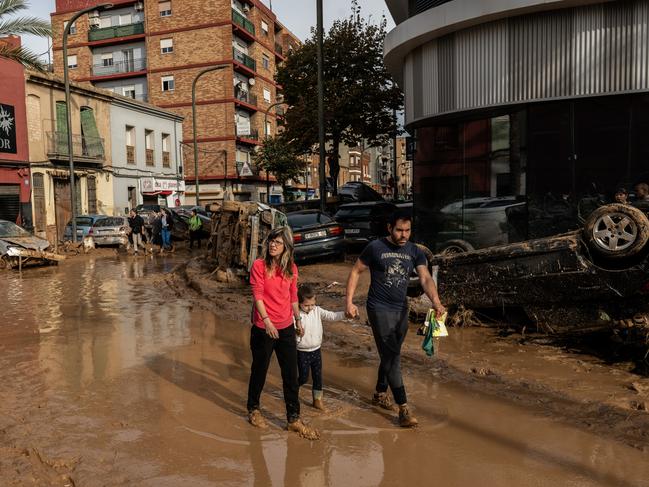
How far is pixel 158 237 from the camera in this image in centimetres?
2245

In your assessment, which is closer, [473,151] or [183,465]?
[183,465]

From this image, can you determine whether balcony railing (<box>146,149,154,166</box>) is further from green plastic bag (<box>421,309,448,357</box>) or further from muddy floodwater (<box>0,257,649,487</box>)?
green plastic bag (<box>421,309,448,357</box>)

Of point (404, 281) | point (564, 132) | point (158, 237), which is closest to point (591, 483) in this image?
point (404, 281)

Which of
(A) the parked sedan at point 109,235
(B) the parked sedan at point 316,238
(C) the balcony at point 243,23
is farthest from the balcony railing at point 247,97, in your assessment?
(B) the parked sedan at point 316,238

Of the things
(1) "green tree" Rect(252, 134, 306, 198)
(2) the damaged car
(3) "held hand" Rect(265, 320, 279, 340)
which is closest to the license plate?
(2) the damaged car

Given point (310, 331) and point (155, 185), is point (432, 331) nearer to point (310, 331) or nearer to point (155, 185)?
point (310, 331)

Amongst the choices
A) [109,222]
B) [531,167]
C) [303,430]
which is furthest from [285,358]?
[109,222]

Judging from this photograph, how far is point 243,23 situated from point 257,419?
46529 mm

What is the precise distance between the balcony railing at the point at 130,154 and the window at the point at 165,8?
56.3 ft

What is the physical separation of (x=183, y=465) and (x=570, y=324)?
428 cm

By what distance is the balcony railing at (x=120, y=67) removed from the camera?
46.1 m

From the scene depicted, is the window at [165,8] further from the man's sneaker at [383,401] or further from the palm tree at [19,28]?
the man's sneaker at [383,401]

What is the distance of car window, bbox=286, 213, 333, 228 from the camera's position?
14.4m

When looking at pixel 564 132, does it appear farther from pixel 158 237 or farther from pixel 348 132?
pixel 348 132
